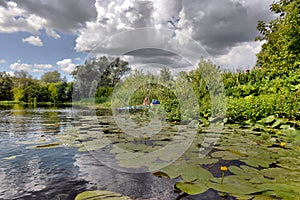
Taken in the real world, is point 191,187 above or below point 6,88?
below

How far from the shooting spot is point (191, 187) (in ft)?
4.63

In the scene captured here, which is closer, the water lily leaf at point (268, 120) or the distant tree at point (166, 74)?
the water lily leaf at point (268, 120)

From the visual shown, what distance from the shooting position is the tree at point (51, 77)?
51.5 metres

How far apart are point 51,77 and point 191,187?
56.7 m

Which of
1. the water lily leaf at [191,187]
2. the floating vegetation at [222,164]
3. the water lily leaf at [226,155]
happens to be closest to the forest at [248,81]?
the floating vegetation at [222,164]

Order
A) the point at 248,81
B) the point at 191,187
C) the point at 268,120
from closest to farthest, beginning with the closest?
the point at 191,187 < the point at 268,120 < the point at 248,81

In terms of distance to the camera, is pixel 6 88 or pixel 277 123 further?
pixel 6 88

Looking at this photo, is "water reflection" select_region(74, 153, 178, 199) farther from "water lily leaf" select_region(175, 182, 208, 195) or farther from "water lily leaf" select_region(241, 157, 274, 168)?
"water lily leaf" select_region(241, 157, 274, 168)

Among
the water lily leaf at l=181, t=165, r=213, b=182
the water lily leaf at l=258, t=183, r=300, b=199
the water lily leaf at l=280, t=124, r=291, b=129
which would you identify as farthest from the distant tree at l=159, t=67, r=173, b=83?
the water lily leaf at l=258, t=183, r=300, b=199

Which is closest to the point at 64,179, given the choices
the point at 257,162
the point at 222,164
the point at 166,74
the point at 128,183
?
the point at 128,183

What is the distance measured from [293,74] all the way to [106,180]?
14.6ft

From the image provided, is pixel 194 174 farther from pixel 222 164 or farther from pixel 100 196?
pixel 100 196

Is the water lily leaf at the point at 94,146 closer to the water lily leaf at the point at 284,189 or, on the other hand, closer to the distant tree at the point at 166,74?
the water lily leaf at the point at 284,189

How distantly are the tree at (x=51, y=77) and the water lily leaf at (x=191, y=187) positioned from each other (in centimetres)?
5450
